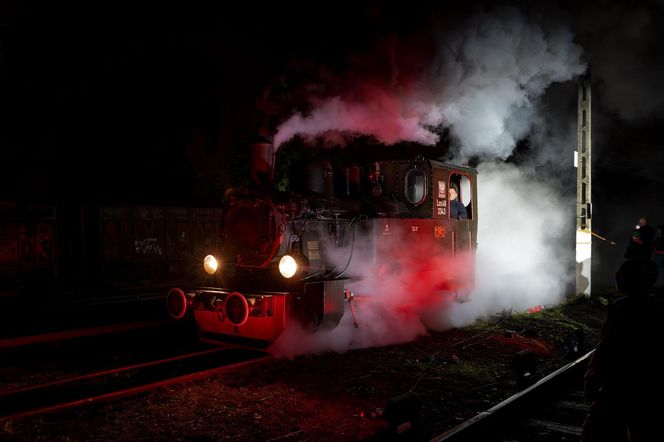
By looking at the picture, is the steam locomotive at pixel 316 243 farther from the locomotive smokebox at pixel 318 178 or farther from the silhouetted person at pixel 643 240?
the silhouetted person at pixel 643 240

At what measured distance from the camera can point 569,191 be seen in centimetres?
1188

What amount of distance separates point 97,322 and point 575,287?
33.4ft

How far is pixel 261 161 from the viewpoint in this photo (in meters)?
6.88

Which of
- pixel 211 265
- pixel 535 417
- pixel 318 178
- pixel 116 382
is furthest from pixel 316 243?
pixel 535 417

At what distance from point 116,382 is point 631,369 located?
5.23 meters

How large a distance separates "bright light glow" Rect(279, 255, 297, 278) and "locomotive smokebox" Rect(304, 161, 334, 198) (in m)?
1.37

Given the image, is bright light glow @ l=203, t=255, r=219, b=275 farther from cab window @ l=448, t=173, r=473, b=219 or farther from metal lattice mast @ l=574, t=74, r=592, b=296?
metal lattice mast @ l=574, t=74, r=592, b=296

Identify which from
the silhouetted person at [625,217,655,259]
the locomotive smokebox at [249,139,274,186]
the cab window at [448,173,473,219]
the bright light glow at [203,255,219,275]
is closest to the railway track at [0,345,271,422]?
the bright light glow at [203,255,219,275]

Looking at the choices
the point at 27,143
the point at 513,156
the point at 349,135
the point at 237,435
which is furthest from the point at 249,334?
the point at 27,143

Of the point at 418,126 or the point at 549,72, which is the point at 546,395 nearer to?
the point at 418,126

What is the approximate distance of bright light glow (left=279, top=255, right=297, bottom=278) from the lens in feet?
21.3

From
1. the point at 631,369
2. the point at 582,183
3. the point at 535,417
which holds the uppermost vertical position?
the point at 582,183

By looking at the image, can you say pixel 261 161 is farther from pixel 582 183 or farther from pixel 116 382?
pixel 582 183

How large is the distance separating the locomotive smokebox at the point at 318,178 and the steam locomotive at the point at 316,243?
15 millimetres
